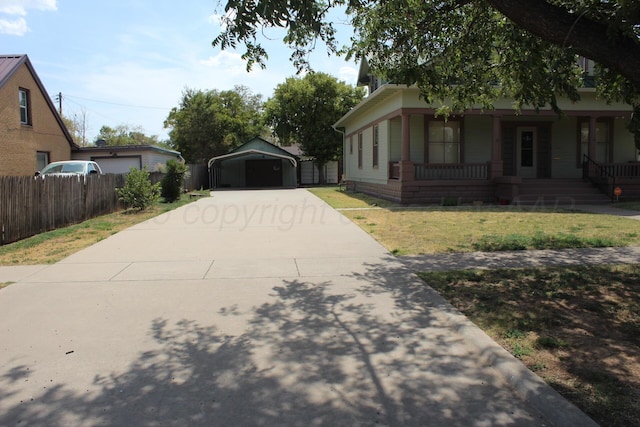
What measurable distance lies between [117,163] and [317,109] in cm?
1726

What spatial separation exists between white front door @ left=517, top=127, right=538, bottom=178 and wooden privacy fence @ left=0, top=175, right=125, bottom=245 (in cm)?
1598

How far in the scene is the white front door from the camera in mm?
20453

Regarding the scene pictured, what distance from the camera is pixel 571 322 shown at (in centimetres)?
492

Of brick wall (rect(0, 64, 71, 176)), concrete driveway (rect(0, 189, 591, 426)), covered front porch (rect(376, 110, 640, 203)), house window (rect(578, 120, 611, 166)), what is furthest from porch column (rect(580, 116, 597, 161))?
brick wall (rect(0, 64, 71, 176))

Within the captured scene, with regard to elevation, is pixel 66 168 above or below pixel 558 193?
above

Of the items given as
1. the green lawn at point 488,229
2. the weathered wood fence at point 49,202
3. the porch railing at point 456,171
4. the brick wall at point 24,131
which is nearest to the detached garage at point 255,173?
the brick wall at point 24,131

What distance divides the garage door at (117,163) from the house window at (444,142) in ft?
61.5

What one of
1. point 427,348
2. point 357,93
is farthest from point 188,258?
point 357,93

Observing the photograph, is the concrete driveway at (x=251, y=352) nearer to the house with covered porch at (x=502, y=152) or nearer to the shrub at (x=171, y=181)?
the house with covered porch at (x=502, y=152)

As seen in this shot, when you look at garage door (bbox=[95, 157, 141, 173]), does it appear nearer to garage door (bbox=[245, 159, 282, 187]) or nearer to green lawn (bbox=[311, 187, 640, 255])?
garage door (bbox=[245, 159, 282, 187])

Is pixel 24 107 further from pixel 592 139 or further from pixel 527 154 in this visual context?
pixel 592 139

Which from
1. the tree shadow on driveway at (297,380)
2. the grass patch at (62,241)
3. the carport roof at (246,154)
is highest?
the carport roof at (246,154)

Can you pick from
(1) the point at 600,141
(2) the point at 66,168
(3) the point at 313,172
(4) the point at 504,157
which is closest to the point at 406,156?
(4) the point at 504,157

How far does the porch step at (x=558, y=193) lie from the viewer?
689 inches
